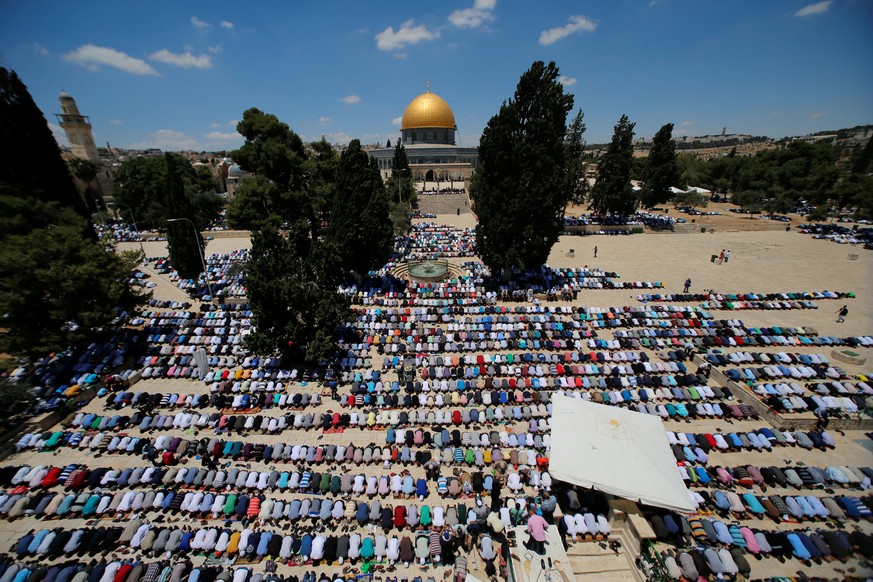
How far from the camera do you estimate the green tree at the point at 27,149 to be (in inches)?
889

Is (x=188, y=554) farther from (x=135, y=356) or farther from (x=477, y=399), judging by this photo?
(x=135, y=356)

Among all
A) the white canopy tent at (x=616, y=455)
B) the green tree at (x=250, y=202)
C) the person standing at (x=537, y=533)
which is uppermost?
the green tree at (x=250, y=202)

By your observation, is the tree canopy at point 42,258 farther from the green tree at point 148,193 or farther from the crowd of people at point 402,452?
the green tree at point 148,193

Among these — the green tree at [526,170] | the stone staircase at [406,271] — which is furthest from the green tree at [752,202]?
the stone staircase at [406,271]

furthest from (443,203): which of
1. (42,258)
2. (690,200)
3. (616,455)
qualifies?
(616,455)

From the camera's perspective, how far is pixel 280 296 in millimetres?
19047

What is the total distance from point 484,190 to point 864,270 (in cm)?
3774

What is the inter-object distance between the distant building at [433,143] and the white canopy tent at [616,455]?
257 ft

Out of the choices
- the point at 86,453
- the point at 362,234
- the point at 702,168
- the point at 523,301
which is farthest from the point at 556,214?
A: the point at 702,168

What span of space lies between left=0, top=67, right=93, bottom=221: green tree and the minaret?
58.4 meters

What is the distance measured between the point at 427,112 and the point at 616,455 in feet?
283

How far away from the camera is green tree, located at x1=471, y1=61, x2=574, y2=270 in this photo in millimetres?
27109

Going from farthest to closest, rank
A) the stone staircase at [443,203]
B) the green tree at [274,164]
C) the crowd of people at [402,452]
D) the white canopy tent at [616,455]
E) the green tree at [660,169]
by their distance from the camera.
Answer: the stone staircase at [443,203], the green tree at [660,169], the green tree at [274,164], the white canopy tent at [616,455], the crowd of people at [402,452]

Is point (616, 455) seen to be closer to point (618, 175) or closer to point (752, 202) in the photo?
point (618, 175)
